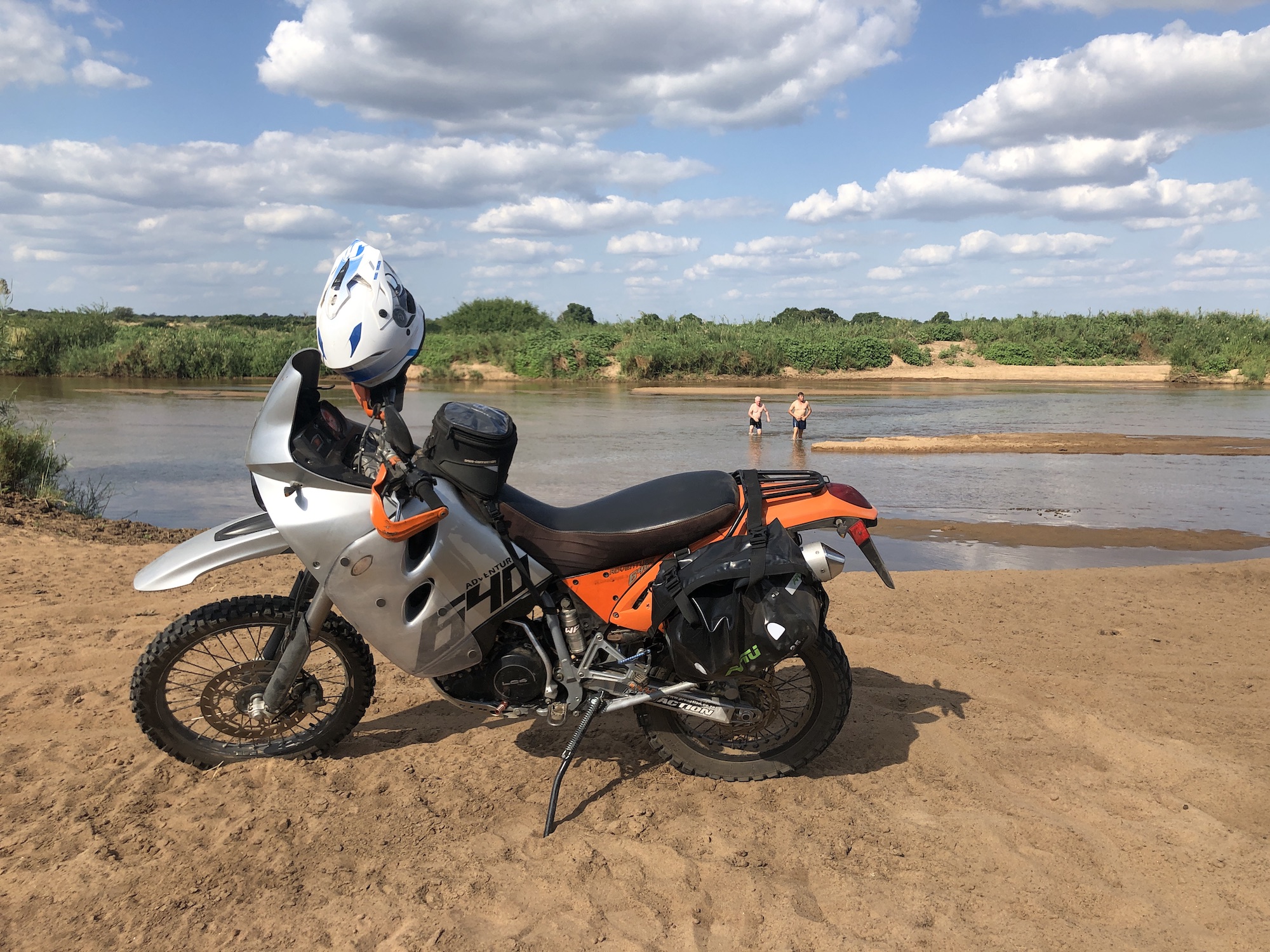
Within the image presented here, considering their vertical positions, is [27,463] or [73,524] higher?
[27,463]

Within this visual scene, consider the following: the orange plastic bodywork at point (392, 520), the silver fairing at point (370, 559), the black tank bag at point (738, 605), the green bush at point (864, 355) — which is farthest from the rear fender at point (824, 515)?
the green bush at point (864, 355)

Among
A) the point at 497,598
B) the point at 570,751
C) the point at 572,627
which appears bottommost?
the point at 570,751

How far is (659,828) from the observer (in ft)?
11.7

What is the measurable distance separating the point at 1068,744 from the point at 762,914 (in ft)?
6.95

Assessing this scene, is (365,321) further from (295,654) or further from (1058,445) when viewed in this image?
(1058,445)

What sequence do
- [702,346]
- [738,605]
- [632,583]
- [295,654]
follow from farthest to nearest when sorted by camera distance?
[702,346], [295,654], [632,583], [738,605]

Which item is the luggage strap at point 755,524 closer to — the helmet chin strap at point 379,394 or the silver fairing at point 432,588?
the silver fairing at point 432,588

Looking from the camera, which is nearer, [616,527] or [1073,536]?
[616,527]

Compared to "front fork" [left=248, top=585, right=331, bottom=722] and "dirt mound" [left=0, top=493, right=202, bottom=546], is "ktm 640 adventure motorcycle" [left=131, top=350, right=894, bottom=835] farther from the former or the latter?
"dirt mound" [left=0, top=493, right=202, bottom=546]

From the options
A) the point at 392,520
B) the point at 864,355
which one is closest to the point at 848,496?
the point at 392,520

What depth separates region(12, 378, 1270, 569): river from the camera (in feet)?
39.8

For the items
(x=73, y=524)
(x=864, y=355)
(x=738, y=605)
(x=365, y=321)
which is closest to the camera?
(x=365, y=321)

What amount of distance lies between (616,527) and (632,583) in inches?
9.1

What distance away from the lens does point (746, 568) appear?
341 cm
